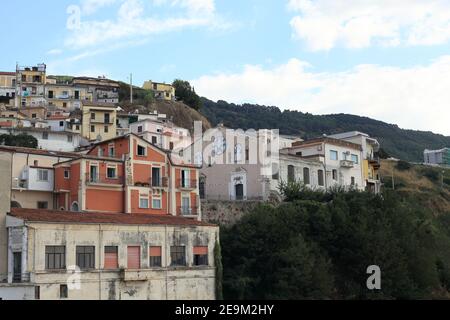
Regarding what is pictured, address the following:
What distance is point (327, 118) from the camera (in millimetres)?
186000

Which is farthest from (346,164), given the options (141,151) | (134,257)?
(134,257)

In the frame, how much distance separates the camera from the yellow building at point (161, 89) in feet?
352

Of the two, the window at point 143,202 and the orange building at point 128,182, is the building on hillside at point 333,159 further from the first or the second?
the window at point 143,202

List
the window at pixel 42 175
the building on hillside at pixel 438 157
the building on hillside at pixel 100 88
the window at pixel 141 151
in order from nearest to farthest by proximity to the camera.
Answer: the window at pixel 42 175, the window at pixel 141 151, the building on hillside at pixel 100 88, the building on hillside at pixel 438 157

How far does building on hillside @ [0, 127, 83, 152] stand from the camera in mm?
72938

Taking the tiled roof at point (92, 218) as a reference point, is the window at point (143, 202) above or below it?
above

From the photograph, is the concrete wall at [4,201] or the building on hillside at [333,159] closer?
the concrete wall at [4,201]

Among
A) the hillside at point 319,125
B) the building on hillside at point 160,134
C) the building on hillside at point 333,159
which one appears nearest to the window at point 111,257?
the building on hillside at point 333,159

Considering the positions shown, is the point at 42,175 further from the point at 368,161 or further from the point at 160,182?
the point at 368,161

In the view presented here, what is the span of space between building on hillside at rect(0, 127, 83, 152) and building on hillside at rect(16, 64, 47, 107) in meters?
20.7

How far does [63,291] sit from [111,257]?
4.07m

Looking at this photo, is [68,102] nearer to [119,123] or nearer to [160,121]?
[119,123]

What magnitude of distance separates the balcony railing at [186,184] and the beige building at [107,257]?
19.9 feet
